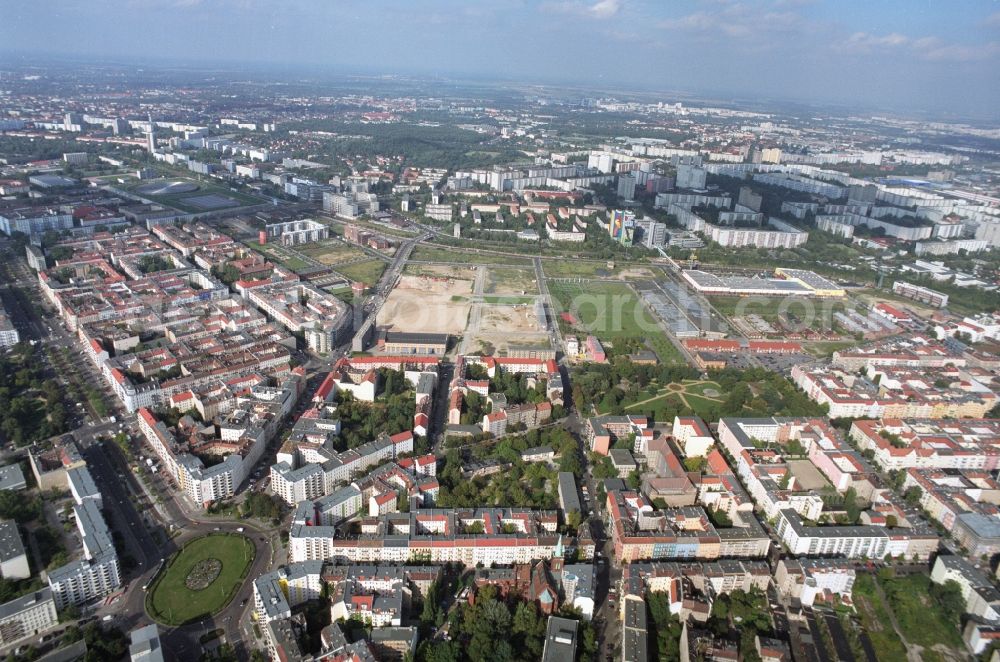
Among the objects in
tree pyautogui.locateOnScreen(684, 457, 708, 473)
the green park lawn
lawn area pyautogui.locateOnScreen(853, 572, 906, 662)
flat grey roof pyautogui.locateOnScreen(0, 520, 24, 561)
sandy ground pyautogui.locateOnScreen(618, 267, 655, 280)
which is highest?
sandy ground pyautogui.locateOnScreen(618, 267, 655, 280)

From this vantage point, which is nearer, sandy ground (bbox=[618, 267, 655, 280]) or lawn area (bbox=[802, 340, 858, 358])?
lawn area (bbox=[802, 340, 858, 358])

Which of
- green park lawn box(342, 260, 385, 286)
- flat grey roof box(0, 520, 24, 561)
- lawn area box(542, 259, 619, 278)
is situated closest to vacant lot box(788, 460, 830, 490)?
flat grey roof box(0, 520, 24, 561)

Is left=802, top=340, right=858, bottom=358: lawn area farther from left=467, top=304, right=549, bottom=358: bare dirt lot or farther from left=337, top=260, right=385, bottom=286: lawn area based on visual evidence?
left=337, top=260, right=385, bottom=286: lawn area

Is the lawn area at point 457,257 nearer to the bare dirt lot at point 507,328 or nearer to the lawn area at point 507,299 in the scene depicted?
the lawn area at point 507,299

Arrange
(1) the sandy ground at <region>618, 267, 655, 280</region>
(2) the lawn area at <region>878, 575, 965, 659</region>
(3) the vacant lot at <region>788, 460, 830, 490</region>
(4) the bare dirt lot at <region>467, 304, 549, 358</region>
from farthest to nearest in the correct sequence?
1. (1) the sandy ground at <region>618, 267, 655, 280</region>
2. (4) the bare dirt lot at <region>467, 304, 549, 358</region>
3. (3) the vacant lot at <region>788, 460, 830, 490</region>
4. (2) the lawn area at <region>878, 575, 965, 659</region>

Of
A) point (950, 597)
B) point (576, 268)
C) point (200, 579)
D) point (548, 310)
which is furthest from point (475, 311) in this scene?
point (950, 597)

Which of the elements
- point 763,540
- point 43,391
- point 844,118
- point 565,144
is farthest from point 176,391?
point 844,118

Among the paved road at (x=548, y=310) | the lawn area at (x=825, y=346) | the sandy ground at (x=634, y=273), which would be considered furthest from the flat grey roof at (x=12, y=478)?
the sandy ground at (x=634, y=273)

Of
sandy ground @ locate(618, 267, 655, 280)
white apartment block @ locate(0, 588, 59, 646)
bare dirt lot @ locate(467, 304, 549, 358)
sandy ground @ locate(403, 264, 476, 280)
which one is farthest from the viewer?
sandy ground @ locate(618, 267, 655, 280)
